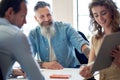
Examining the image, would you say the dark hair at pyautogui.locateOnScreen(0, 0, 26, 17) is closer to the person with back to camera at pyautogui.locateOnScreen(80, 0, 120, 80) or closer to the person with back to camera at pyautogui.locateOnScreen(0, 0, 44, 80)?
the person with back to camera at pyautogui.locateOnScreen(0, 0, 44, 80)

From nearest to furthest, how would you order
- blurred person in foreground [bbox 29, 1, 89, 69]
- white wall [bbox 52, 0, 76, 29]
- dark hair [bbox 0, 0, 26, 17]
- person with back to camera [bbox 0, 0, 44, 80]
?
1. person with back to camera [bbox 0, 0, 44, 80]
2. dark hair [bbox 0, 0, 26, 17]
3. blurred person in foreground [bbox 29, 1, 89, 69]
4. white wall [bbox 52, 0, 76, 29]

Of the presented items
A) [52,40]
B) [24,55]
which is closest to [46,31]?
[52,40]

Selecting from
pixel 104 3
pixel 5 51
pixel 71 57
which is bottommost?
pixel 71 57

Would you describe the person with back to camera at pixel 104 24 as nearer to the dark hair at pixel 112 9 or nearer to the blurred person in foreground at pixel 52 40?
the dark hair at pixel 112 9

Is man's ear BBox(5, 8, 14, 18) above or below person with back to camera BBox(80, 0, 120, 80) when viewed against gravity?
above

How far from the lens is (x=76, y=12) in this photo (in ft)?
13.3

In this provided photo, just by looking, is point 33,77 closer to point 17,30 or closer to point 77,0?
point 17,30

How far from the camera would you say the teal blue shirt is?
279 cm

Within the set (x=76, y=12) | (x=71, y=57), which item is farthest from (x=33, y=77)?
(x=76, y=12)

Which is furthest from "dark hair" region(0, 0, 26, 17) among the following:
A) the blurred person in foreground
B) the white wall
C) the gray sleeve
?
the white wall

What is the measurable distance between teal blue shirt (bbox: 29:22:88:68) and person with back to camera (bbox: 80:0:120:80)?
A: 457 millimetres

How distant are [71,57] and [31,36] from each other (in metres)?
0.53

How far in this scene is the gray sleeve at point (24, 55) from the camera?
55.1 inches

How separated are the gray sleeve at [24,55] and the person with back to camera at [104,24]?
2.34 feet
